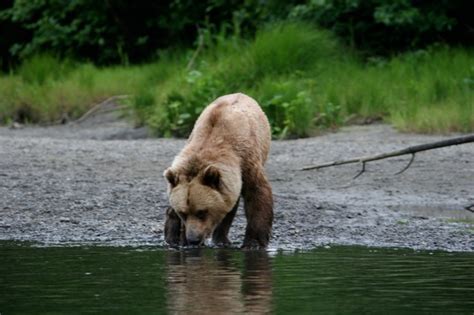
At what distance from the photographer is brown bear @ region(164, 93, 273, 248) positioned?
7.82 meters

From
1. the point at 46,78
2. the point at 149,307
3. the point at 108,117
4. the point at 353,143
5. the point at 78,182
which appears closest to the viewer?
the point at 149,307

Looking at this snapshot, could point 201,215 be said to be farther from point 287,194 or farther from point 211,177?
point 287,194

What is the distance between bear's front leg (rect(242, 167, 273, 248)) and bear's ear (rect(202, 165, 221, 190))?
0.46 meters

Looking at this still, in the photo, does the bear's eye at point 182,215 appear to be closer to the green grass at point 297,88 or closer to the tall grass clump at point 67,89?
the green grass at point 297,88

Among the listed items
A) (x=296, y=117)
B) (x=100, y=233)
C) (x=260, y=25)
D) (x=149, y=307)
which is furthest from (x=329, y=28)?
(x=149, y=307)

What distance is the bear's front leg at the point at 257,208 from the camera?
8211mm

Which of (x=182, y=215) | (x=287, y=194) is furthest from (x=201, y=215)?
(x=287, y=194)

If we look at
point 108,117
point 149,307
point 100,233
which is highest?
point 149,307

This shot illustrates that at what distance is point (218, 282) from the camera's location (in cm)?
694

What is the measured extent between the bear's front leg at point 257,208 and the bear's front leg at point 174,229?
483mm

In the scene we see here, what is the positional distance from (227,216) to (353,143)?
5.77 metres

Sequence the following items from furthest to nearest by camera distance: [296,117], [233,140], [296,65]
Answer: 1. [296,65]
2. [296,117]
3. [233,140]

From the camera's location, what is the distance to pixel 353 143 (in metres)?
14.1

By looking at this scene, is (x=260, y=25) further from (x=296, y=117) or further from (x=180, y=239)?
(x=180, y=239)
